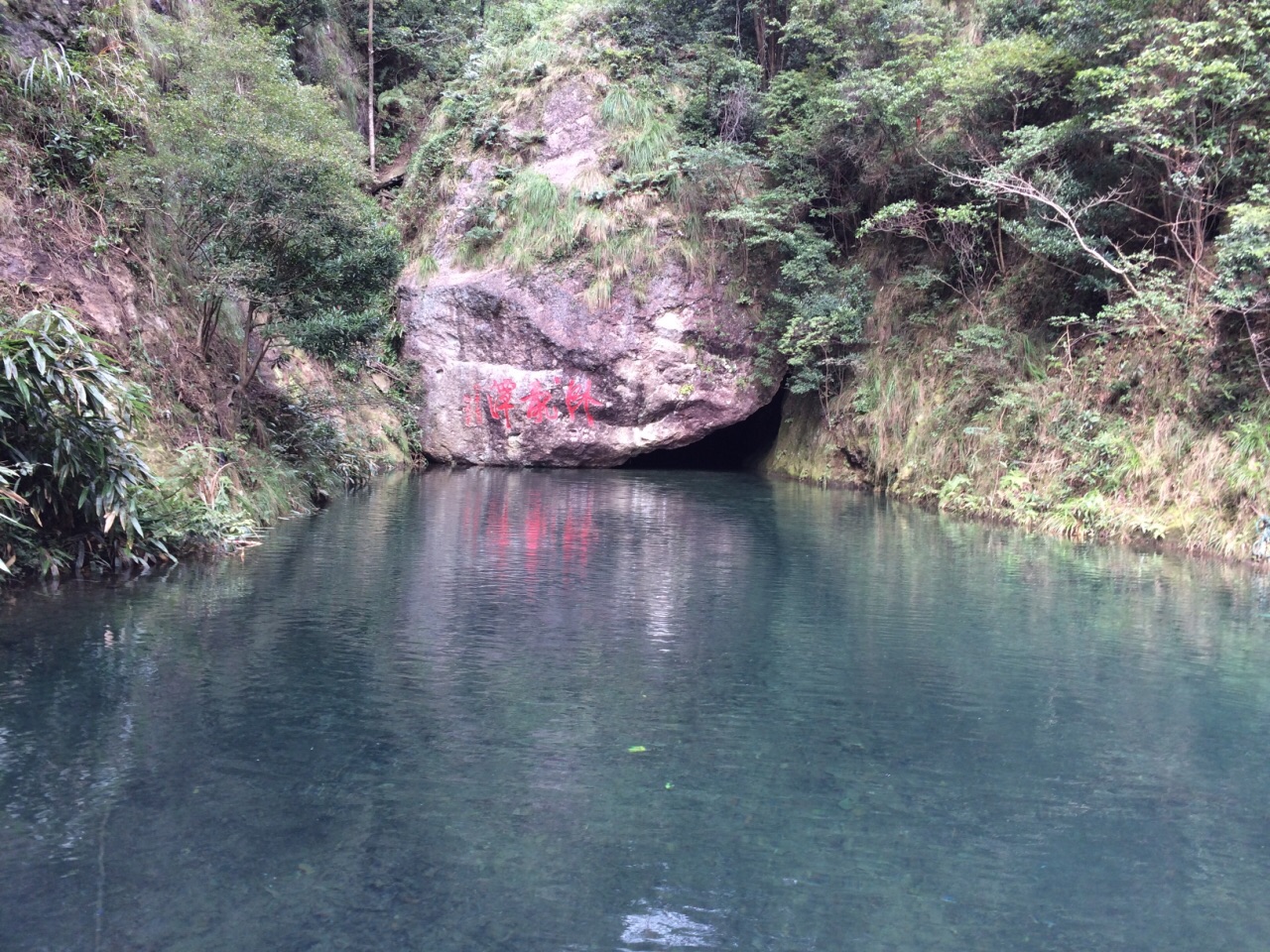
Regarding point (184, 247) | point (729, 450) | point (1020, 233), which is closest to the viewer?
point (184, 247)

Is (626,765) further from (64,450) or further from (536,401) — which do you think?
(536,401)

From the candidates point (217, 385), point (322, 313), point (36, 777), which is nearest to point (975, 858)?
point (36, 777)

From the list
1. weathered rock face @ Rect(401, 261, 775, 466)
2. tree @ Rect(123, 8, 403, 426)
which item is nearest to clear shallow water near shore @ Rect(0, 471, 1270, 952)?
tree @ Rect(123, 8, 403, 426)

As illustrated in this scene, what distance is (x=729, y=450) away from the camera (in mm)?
20844

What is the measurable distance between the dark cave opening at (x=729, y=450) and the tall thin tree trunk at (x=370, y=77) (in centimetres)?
904

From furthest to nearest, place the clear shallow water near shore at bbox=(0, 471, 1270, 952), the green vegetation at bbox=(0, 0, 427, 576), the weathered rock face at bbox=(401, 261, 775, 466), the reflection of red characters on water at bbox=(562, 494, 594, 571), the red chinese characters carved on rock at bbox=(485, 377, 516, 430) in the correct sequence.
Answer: the red chinese characters carved on rock at bbox=(485, 377, 516, 430)
the weathered rock face at bbox=(401, 261, 775, 466)
the reflection of red characters on water at bbox=(562, 494, 594, 571)
the green vegetation at bbox=(0, 0, 427, 576)
the clear shallow water near shore at bbox=(0, 471, 1270, 952)

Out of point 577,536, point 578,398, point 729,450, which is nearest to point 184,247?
point 577,536

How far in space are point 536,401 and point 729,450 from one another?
16.4 feet

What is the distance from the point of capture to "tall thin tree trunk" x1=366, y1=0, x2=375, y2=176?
21.8 metres

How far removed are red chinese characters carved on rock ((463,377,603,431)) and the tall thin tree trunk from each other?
7.13 metres

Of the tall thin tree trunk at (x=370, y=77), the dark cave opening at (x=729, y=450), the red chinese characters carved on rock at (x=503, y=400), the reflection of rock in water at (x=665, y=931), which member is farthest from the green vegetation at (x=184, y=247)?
the tall thin tree trunk at (x=370, y=77)

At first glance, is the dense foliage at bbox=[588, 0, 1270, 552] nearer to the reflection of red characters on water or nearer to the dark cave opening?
the dark cave opening

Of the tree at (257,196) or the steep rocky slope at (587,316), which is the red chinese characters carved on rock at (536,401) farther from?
the tree at (257,196)

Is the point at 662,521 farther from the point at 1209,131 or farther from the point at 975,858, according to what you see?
the point at 975,858
